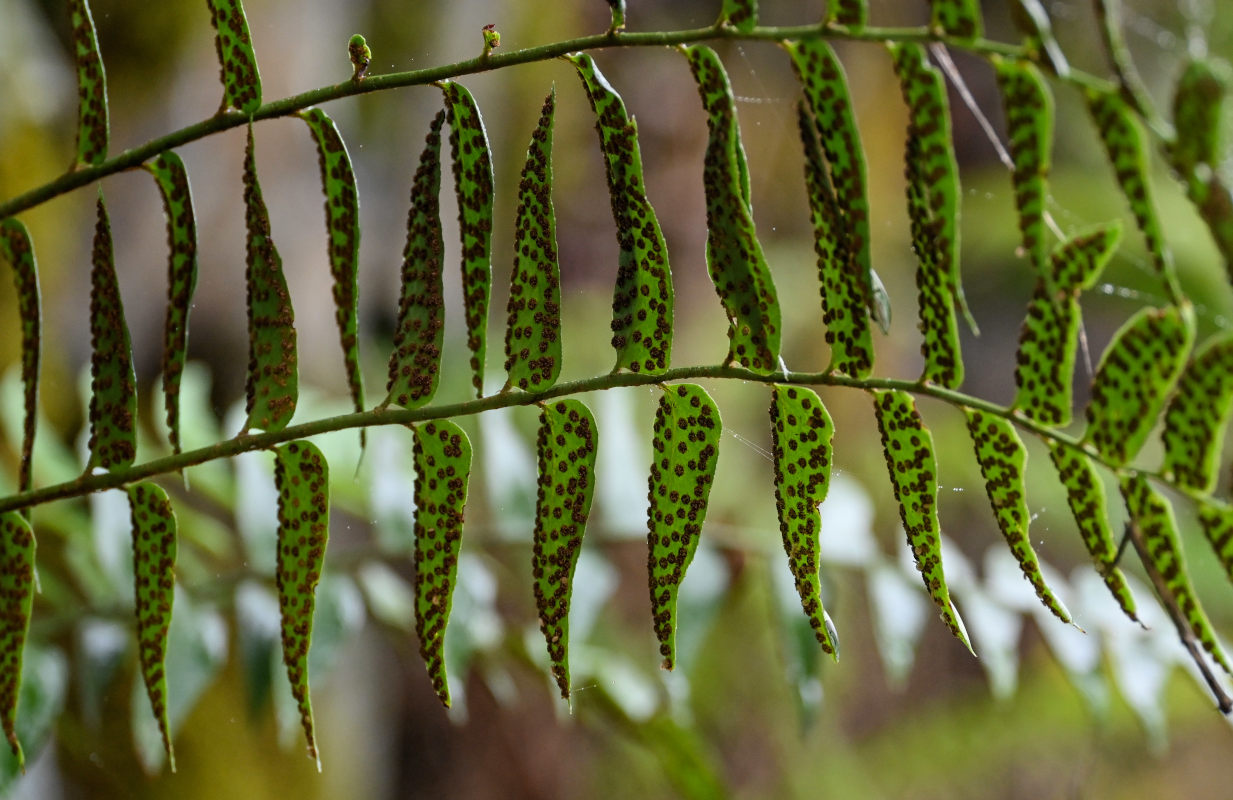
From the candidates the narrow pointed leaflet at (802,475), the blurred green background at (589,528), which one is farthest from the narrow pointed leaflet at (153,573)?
the narrow pointed leaflet at (802,475)

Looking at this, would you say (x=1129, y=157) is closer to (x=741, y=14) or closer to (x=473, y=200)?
(x=741, y=14)

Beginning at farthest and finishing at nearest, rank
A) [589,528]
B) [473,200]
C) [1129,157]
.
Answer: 1. [589,528]
2. [473,200]
3. [1129,157]

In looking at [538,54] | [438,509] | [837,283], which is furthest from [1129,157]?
[438,509]

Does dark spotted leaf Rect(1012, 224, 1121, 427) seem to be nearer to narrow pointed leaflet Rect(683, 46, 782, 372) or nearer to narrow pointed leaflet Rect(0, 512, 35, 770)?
narrow pointed leaflet Rect(683, 46, 782, 372)

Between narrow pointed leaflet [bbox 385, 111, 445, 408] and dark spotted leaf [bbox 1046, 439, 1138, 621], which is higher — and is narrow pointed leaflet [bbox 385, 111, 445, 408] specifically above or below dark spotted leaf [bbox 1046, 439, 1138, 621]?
above

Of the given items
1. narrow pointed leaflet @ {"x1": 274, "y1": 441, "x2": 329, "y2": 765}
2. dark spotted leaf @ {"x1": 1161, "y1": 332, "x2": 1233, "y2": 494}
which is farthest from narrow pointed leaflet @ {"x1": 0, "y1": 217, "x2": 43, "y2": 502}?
dark spotted leaf @ {"x1": 1161, "y1": 332, "x2": 1233, "y2": 494}

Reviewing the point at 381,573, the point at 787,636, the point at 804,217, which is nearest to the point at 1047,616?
the point at 787,636
